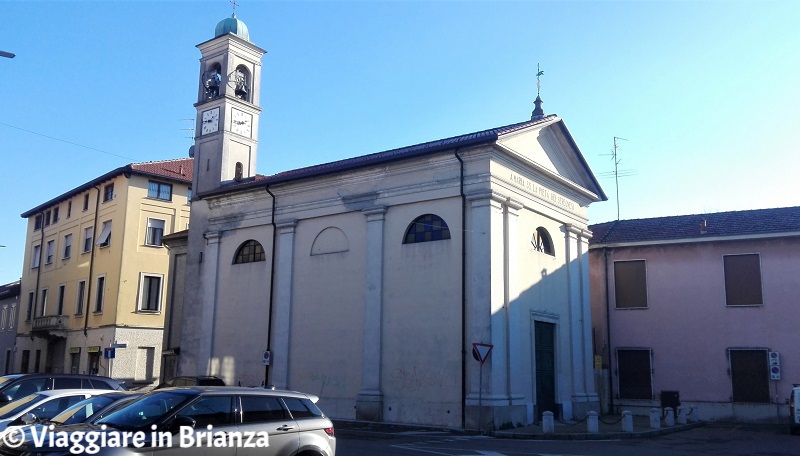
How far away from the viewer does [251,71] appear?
2980cm

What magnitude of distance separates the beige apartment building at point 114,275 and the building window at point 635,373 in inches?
893

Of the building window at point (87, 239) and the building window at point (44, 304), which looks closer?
the building window at point (87, 239)

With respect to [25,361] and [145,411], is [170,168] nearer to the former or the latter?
[25,361]

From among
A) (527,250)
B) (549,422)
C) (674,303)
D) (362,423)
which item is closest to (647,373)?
(674,303)

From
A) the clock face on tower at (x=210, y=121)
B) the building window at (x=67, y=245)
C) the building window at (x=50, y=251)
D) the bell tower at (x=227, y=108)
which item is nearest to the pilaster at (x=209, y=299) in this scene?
the bell tower at (x=227, y=108)

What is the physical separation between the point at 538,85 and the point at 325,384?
531 inches

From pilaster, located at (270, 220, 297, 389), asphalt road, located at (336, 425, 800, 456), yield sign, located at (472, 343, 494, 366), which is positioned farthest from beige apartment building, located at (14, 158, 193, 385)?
yield sign, located at (472, 343, 494, 366)

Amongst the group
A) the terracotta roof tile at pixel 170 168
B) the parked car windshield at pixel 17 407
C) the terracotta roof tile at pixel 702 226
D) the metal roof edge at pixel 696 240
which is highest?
the terracotta roof tile at pixel 170 168

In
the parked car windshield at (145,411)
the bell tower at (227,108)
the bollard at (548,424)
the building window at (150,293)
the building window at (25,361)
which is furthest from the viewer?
the building window at (25,361)

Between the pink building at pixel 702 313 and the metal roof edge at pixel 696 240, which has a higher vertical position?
the metal roof edge at pixel 696 240

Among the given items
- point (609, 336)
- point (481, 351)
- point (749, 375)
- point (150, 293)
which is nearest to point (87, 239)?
point (150, 293)

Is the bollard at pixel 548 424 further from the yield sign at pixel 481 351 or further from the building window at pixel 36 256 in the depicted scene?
the building window at pixel 36 256

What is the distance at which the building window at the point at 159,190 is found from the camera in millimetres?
38188

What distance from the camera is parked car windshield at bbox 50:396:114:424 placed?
10.0 meters
